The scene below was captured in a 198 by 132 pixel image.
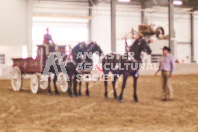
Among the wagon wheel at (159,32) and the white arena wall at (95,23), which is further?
the wagon wheel at (159,32)

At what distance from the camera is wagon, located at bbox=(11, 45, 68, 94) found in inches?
470

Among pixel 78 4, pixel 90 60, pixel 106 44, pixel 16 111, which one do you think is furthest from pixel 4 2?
Result: pixel 16 111

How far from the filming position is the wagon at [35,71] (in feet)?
39.2

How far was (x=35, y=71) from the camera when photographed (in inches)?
480

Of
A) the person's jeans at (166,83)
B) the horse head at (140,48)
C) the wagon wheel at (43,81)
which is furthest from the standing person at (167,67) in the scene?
the wagon wheel at (43,81)

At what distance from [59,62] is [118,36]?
2390 cm

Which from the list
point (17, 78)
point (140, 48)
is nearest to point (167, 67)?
point (140, 48)

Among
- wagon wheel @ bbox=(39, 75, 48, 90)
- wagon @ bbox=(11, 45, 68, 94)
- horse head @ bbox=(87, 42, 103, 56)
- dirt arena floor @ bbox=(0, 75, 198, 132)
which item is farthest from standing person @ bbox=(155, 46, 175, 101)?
wagon wheel @ bbox=(39, 75, 48, 90)

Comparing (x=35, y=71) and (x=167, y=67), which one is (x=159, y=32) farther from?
(x=167, y=67)

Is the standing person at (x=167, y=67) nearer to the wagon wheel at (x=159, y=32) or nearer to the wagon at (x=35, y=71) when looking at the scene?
the wagon at (x=35, y=71)

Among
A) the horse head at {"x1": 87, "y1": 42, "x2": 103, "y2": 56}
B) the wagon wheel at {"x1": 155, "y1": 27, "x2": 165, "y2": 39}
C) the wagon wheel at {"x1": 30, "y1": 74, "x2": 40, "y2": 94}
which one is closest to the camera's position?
the horse head at {"x1": 87, "y1": 42, "x2": 103, "y2": 56}

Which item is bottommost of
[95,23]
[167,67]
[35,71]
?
[35,71]

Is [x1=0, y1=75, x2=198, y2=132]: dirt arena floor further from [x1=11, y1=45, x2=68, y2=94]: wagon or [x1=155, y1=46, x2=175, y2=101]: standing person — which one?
[x1=11, y1=45, x2=68, y2=94]: wagon

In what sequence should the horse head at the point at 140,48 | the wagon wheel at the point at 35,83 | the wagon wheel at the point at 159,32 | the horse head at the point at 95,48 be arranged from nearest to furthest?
the horse head at the point at 140,48 < the horse head at the point at 95,48 < the wagon wheel at the point at 35,83 < the wagon wheel at the point at 159,32
